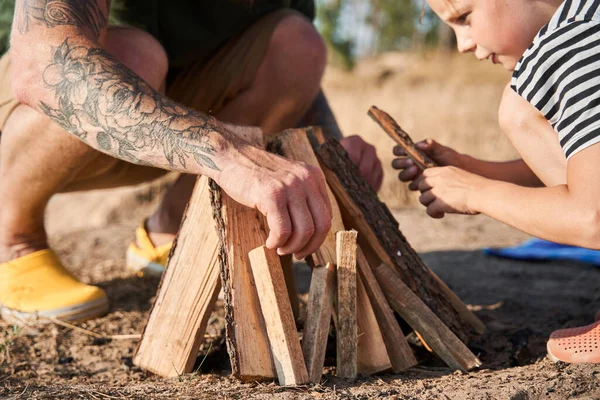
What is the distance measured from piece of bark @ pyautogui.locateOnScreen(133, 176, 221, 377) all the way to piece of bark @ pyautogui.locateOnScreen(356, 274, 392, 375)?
1.44 ft

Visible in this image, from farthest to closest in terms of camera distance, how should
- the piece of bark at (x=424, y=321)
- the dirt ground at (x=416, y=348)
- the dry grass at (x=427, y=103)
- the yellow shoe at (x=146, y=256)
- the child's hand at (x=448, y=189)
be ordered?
the dry grass at (x=427, y=103)
the yellow shoe at (x=146, y=256)
the child's hand at (x=448, y=189)
the piece of bark at (x=424, y=321)
the dirt ground at (x=416, y=348)

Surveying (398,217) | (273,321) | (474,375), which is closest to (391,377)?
(474,375)

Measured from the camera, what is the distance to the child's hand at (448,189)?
205 cm

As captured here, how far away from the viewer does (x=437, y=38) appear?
52.4ft

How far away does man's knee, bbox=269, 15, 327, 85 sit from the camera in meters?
2.92

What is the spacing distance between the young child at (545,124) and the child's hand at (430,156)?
0.02m

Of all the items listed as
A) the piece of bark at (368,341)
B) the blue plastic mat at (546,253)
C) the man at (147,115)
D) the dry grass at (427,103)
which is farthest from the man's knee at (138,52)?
the dry grass at (427,103)

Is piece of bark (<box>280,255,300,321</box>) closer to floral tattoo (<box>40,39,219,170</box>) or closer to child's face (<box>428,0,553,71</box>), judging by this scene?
floral tattoo (<box>40,39,219,170</box>)

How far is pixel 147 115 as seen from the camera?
182 centimetres

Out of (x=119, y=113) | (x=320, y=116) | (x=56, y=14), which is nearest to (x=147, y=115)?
(x=119, y=113)

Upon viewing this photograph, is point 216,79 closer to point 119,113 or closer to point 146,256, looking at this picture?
point 146,256

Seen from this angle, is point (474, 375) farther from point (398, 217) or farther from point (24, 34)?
point (398, 217)

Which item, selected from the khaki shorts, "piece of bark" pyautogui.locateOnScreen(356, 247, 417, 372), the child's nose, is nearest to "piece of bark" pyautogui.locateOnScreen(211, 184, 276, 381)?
"piece of bark" pyautogui.locateOnScreen(356, 247, 417, 372)

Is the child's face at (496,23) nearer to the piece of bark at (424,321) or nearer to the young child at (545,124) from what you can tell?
the young child at (545,124)
